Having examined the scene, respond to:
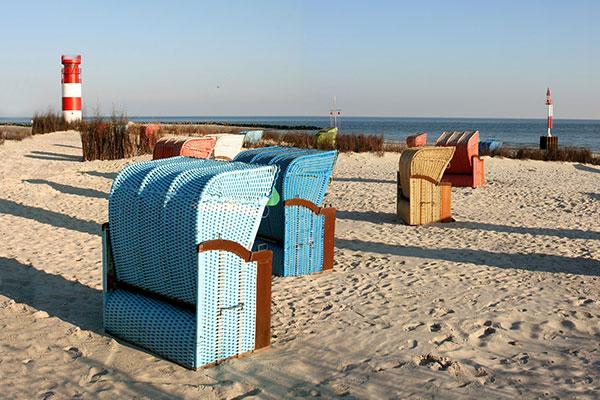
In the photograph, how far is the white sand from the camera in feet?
13.6

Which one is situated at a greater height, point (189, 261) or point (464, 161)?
point (464, 161)

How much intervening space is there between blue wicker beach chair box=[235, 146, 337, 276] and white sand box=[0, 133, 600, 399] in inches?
8.6

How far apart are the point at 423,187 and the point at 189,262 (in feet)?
20.2

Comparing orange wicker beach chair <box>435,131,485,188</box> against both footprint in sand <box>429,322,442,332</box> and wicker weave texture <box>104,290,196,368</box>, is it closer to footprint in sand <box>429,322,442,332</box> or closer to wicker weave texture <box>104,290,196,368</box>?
footprint in sand <box>429,322,442,332</box>

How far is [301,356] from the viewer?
4625 mm

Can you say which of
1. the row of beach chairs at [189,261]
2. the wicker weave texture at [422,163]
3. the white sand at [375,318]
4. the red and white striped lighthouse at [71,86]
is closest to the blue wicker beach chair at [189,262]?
the row of beach chairs at [189,261]

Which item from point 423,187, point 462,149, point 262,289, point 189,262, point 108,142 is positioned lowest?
point 262,289

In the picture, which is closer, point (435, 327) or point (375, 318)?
point (435, 327)

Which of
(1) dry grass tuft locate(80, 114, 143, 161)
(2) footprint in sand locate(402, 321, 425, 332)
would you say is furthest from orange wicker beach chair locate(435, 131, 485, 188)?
(2) footprint in sand locate(402, 321, 425, 332)

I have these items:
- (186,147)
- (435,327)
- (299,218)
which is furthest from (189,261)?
(186,147)

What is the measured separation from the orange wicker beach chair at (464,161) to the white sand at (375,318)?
3.38 metres

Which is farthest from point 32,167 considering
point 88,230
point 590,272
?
point 590,272

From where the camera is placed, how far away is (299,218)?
6789 mm

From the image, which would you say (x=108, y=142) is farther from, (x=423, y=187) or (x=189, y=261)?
(x=189, y=261)
